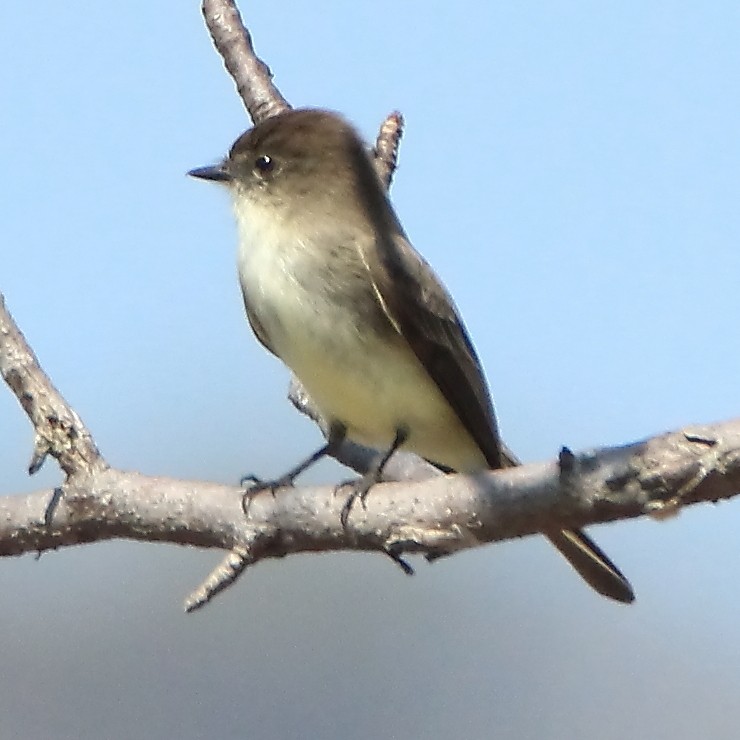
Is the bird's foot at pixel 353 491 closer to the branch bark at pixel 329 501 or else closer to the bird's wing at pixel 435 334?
the branch bark at pixel 329 501

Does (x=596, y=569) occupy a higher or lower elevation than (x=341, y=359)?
lower

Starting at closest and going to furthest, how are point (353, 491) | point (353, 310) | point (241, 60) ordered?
point (353, 491) → point (353, 310) → point (241, 60)

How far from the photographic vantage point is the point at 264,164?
4.67 meters

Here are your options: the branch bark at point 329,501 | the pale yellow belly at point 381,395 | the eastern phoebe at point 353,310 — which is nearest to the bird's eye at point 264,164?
the eastern phoebe at point 353,310

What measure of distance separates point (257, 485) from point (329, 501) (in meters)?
0.22

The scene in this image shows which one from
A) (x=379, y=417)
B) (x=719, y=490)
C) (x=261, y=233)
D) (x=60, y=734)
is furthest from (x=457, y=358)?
(x=60, y=734)

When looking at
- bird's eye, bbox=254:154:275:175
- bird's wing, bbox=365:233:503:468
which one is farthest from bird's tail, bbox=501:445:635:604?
bird's eye, bbox=254:154:275:175

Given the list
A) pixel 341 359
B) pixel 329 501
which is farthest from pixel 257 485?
pixel 341 359

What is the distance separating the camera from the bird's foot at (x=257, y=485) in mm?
3248

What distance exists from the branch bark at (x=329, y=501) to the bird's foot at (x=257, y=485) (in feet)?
0.06

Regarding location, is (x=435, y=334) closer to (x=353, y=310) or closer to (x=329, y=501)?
(x=353, y=310)

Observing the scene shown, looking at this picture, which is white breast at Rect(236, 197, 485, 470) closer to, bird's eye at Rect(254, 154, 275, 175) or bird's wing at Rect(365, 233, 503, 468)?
bird's wing at Rect(365, 233, 503, 468)

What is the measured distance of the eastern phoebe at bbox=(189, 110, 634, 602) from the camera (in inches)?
162

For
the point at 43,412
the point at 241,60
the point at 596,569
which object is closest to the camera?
the point at 43,412
